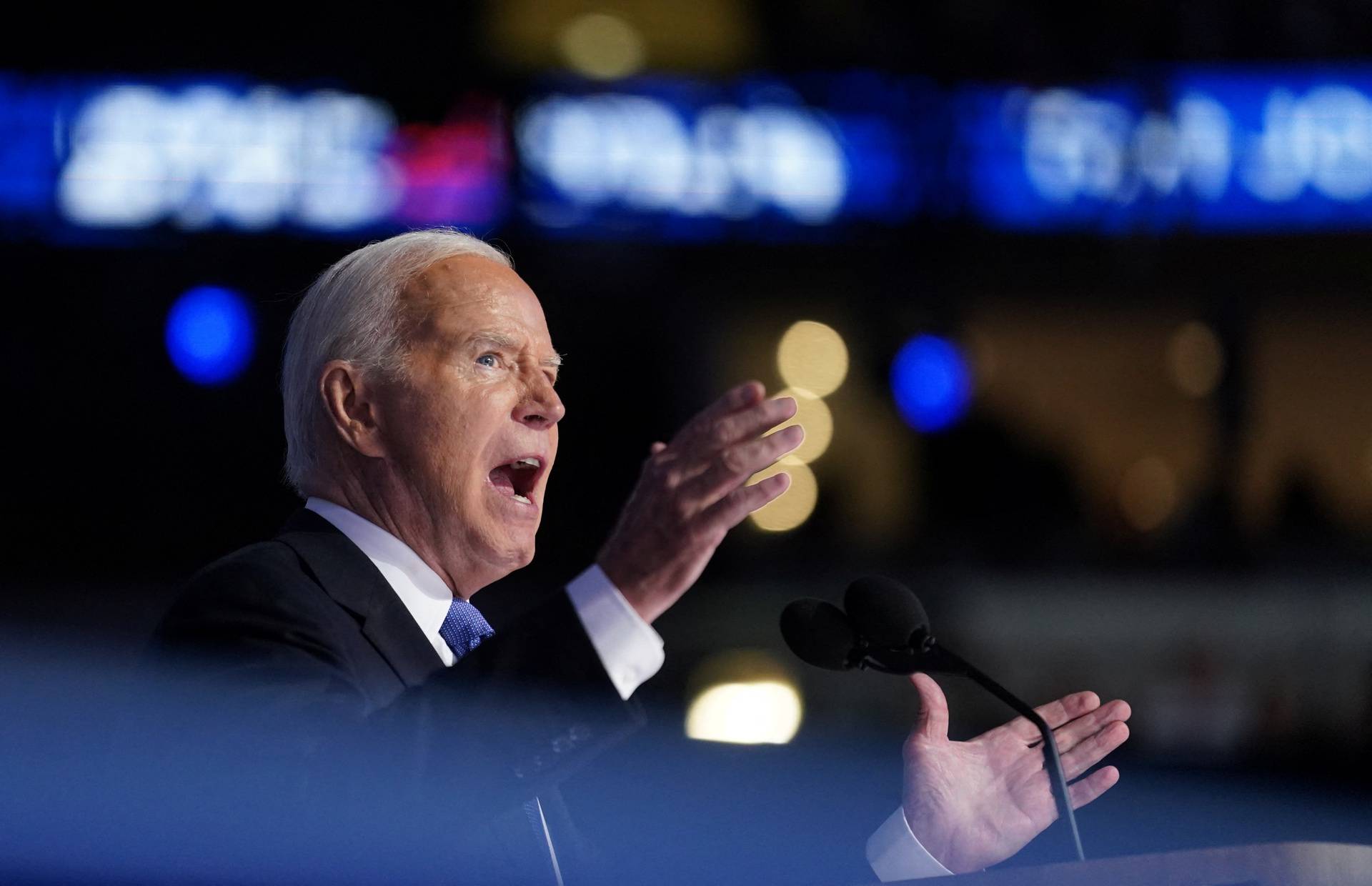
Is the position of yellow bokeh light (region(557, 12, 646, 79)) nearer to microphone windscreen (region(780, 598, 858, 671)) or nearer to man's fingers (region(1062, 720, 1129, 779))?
man's fingers (region(1062, 720, 1129, 779))

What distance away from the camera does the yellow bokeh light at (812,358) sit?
317 inches

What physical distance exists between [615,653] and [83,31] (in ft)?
21.3

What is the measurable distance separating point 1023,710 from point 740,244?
5431mm

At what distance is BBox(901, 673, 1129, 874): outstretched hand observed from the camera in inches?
68.0

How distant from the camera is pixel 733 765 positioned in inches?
69.6

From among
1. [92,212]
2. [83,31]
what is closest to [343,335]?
[92,212]

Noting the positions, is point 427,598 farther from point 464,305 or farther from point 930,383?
point 930,383

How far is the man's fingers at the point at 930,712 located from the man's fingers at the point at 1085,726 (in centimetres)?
13

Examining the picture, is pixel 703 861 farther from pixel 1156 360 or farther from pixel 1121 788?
pixel 1156 360

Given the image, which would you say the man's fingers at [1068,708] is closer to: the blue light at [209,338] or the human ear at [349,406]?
the human ear at [349,406]

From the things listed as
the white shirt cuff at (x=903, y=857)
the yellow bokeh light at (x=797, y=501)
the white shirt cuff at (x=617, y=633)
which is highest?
the yellow bokeh light at (x=797, y=501)

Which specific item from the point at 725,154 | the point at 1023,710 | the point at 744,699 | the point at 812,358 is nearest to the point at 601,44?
the point at 725,154

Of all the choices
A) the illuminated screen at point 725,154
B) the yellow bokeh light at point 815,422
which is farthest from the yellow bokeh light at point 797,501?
the illuminated screen at point 725,154

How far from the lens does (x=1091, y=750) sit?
5.65 ft
